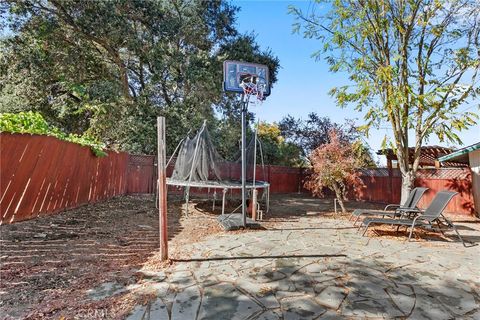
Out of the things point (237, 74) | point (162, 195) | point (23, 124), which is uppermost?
point (237, 74)

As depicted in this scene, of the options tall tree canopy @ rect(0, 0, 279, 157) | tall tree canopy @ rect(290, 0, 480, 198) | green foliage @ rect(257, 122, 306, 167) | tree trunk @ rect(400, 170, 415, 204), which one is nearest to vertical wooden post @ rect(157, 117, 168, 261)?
tall tree canopy @ rect(290, 0, 480, 198)

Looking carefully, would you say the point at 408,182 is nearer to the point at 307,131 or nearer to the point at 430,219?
the point at 430,219

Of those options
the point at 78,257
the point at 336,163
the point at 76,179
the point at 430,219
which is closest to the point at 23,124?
the point at 76,179

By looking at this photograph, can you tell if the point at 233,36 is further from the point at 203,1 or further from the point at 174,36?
the point at 174,36

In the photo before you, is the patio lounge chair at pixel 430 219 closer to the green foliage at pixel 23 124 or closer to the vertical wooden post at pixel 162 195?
the vertical wooden post at pixel 162 195

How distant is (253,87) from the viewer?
21.4 feet

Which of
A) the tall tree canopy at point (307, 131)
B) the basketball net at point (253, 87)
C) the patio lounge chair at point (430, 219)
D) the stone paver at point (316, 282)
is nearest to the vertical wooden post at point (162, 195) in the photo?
the stone paver at point (316, 282)

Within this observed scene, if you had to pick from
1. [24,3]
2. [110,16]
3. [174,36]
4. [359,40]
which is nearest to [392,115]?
[359,40]

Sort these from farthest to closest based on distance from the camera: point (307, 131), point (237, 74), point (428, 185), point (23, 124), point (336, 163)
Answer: point (307, 131), point (428, 185), point (336, 163), point (237, 74), point (23, 124)

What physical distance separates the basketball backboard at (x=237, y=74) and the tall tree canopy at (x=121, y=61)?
557 centimetres

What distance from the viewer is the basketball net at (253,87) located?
21.1 ft

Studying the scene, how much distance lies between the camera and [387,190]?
1220 cm

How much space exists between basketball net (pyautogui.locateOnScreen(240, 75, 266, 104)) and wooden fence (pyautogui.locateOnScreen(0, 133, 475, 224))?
310 cm

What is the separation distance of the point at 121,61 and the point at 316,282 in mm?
12640
